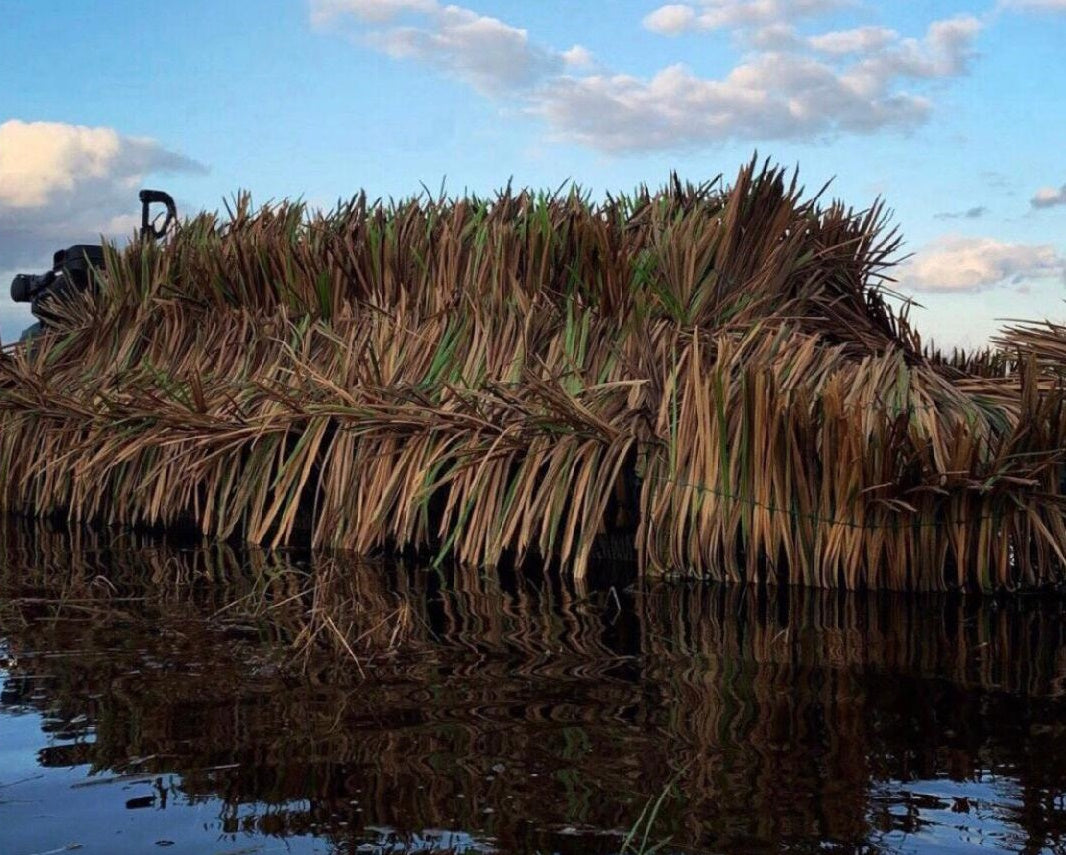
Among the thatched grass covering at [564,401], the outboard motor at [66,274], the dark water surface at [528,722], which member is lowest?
the dark water surface at [528,722]

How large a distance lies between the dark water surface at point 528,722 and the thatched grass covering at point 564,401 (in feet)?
1.06

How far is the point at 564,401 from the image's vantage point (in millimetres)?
4305

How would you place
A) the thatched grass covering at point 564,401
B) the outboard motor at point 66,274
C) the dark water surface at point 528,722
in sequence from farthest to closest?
the outboard motor at point 66,274 < the thatched grass covering at point 564,401 < the dark water surface at point 528,722

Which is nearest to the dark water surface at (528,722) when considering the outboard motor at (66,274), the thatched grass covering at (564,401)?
the thatched grass covering at (564,401)

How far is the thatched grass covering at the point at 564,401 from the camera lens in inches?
152

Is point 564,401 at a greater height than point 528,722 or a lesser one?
greater

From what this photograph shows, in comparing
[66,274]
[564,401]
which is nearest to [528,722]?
[564,401]

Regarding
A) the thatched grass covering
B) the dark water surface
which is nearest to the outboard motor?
the thatched grass covering

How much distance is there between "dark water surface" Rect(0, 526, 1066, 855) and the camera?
5.99ft

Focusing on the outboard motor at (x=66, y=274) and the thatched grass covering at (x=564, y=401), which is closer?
the thatched grass covering at (x=564, y=401)

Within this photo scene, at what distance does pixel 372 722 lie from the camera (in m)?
2.36

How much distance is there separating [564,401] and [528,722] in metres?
2.06

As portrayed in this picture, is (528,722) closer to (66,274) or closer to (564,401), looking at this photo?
(564,401)

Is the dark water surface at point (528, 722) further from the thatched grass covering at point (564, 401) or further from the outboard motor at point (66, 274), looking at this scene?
the outboard motor at point (66, 274)
